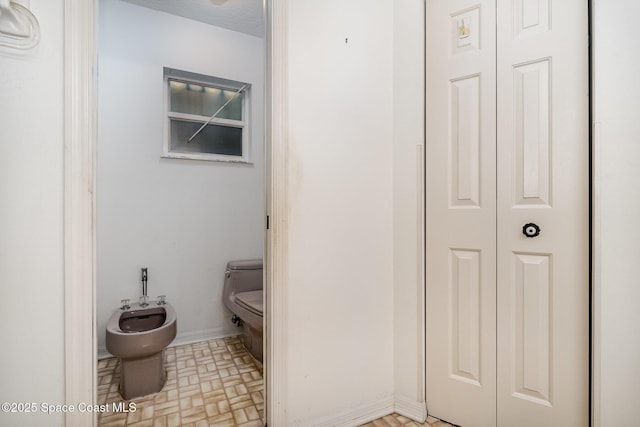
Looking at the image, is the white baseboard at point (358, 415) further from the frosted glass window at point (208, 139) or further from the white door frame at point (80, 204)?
the frosted glass window at point (208, 139)

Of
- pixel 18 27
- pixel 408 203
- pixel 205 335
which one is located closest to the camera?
pixel 18 27

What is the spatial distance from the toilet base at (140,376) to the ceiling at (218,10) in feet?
7.84

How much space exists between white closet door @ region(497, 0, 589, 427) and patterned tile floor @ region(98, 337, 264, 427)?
125cm

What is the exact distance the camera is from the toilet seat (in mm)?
1984

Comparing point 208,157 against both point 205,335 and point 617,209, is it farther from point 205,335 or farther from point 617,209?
point 617,209

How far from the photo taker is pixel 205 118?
2.56 m

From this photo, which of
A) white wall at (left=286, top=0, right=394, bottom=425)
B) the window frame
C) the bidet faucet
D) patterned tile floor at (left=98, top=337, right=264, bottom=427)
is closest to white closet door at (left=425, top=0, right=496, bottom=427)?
white wall at (left=286, top=0, right=394, bottom=425)

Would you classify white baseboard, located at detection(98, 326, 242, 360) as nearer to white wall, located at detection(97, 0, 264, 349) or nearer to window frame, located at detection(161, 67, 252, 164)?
white wall, located at detection(97, 0, 264, 349)

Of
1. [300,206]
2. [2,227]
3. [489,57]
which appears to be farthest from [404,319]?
[2,227]

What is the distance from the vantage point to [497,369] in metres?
1.36

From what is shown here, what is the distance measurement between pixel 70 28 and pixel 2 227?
676 millimetres

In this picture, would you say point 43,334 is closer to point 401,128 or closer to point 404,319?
point 404,319

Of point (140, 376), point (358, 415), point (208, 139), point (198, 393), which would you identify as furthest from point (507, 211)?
point (208, 139)

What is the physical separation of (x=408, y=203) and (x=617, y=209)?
0.78 metres
